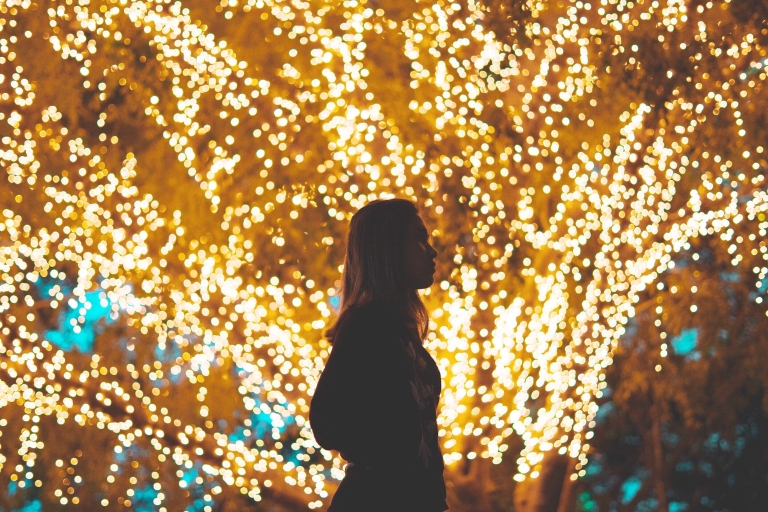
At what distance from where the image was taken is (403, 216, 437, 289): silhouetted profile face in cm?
200

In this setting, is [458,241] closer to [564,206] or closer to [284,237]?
[564,206]

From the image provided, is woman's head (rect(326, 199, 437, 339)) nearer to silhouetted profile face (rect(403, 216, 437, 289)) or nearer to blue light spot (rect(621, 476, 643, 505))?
silhouetted profile face (rect(403, 216, 437, 289))

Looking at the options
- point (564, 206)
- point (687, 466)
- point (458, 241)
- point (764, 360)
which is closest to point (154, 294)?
point (458, 241)

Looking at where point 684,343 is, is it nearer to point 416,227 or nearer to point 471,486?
point 471,486

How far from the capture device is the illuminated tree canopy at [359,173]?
4418 mm

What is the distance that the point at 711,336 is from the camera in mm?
6930

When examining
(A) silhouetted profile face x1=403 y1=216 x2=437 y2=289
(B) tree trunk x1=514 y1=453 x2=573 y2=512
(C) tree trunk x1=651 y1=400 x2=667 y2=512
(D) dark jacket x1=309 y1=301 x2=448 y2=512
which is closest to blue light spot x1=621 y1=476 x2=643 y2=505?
(C) tree trunk x1=651 y1=400 x2=667 y2=512

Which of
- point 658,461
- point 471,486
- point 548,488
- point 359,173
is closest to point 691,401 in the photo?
point 658,461

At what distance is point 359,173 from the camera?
4594 mm

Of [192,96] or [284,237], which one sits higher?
[192,96]

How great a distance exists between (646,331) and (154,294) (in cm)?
441

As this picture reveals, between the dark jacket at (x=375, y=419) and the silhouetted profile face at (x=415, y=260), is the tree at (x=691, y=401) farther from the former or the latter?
the dark jacket at (x=375, y=419)

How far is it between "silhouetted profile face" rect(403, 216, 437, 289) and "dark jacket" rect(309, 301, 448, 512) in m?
0.19

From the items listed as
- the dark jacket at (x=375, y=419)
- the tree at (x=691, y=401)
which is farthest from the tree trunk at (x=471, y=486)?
the dark jacket at (x=375, y=419)
